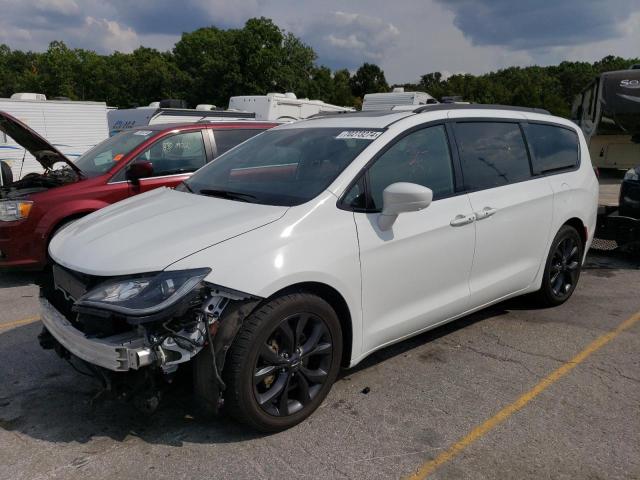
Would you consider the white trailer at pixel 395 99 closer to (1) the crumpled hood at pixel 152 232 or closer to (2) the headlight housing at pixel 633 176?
(2) the headlight housing at pixel 633 176

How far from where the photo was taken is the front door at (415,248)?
3223 millimetres

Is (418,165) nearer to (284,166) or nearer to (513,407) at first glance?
(284,166)

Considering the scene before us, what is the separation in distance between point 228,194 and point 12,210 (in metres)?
3.35

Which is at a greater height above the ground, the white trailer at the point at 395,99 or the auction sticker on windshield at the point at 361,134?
the white trailer at the point at 395,99

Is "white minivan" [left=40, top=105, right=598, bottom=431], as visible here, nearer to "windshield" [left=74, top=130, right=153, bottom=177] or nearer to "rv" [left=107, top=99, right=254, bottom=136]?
"windshield" [left=74, top=130, right=153, bottom=177]

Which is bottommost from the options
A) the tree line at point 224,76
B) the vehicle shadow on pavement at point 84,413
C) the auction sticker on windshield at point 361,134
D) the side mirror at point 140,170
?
the vehicle shadow on pavement at point 84,413

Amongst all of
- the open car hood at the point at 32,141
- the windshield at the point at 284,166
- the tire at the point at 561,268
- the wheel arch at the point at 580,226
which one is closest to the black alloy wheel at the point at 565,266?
the tire at the point at 561,268

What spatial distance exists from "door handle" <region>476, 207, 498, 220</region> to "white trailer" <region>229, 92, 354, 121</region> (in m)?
10.9

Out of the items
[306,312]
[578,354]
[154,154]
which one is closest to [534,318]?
[578,354]

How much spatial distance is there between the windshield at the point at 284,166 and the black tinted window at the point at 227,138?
284cm

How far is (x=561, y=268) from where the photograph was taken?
16.2ft

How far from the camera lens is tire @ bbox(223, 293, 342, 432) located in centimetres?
270

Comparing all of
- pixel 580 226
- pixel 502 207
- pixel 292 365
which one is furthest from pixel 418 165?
pixel 580 226

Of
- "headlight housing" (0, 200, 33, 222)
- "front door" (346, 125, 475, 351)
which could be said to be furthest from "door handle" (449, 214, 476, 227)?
"headlight housing" (0, 200, 33, 222)
